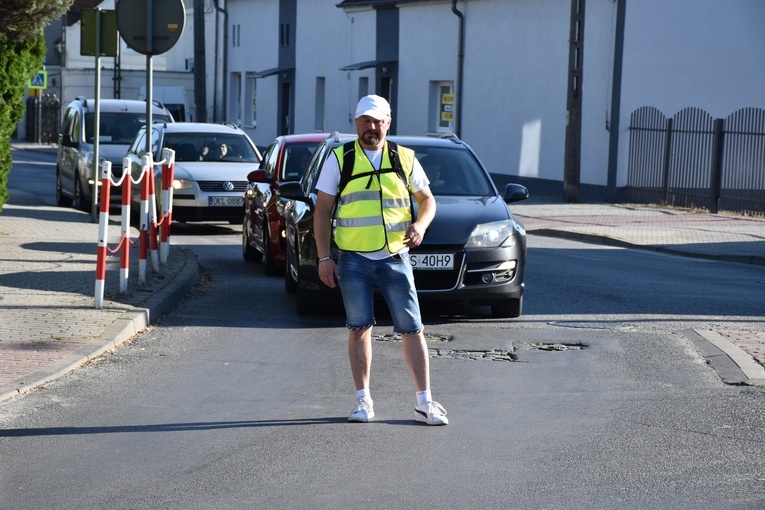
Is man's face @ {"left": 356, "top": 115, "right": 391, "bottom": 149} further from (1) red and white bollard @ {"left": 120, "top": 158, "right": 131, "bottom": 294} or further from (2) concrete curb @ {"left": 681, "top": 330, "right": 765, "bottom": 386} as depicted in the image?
(1) red and white bollard @ {"left": 120, "top": 158, "right": 131, "bottom": 294}

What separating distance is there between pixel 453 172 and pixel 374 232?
16.2 feet

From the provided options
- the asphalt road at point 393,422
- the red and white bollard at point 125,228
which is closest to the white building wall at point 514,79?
the asphalt road at point 393,422

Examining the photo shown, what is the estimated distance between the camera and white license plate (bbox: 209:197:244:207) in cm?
1859

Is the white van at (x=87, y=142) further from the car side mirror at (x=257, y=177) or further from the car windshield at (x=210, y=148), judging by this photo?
the car side mirror at (x=257, y=177)

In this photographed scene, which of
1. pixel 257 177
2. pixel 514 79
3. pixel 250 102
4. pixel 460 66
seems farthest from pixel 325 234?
pixel 250 102

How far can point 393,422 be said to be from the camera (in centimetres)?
704

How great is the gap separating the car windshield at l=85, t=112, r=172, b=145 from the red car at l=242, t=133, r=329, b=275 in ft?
26.6

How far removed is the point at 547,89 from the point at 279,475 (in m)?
25.3

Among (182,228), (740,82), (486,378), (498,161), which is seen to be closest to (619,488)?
A: (486,378)

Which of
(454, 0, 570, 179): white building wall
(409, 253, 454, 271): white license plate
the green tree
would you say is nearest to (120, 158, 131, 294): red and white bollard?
(409, 253, 454, 271): white license plate

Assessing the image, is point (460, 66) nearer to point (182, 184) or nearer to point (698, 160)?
point (698, 160)

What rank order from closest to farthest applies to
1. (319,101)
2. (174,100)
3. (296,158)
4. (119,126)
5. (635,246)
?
(296,158) → (635,246) → (119,126) → (319,101) → (174,100)

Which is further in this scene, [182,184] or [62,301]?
[182,184]

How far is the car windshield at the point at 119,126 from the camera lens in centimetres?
2331
